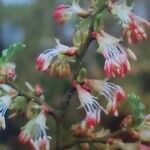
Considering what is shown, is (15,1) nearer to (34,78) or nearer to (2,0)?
(2,0)

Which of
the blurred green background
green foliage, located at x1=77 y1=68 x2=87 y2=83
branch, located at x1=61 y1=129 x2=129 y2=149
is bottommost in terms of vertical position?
the blurred green background

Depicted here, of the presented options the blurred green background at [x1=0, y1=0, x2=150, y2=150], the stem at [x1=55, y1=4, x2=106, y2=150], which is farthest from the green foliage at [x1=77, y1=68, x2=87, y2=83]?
the blurred green background at [x1=0, y1=0, x2=150, y2=150]

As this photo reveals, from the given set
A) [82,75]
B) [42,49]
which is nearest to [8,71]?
[82,75]

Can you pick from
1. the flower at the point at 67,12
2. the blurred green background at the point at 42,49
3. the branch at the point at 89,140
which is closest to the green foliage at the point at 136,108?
the branch at the point at 89,140

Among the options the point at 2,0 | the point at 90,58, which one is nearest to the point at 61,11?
the point at 90,58

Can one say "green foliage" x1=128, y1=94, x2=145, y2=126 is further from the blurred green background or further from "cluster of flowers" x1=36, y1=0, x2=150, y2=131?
the blurred green background

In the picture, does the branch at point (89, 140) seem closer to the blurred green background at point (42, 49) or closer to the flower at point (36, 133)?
the flower at point (36, 133)

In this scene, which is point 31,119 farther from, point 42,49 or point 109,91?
point 42,49
